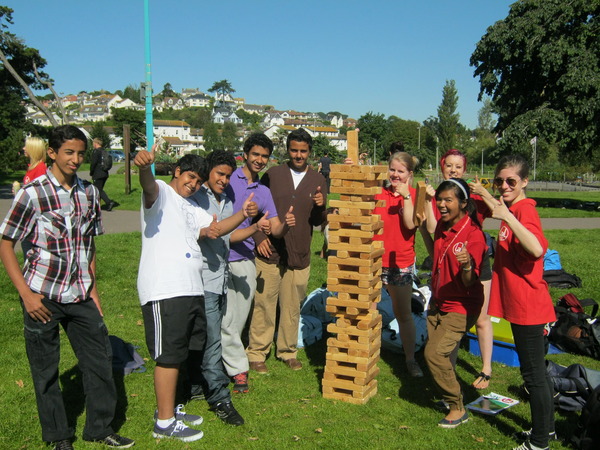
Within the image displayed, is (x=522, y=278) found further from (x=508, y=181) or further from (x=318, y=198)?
(x=318, y=198)

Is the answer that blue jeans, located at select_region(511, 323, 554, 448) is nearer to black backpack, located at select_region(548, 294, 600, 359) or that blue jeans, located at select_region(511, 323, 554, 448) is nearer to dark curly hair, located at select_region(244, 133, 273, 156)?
black backpack, located at select_region(548, 294, 600, 359)

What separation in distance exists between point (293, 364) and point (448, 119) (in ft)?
309

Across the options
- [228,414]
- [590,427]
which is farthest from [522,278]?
[228,414]

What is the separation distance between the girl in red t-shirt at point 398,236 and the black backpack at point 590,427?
1.78 m

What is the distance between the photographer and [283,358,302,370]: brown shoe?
5.83 meters

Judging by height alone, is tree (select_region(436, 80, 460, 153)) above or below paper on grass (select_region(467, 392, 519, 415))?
above

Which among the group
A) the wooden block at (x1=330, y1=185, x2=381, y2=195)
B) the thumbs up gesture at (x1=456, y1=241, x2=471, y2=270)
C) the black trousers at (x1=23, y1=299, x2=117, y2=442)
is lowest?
the black trousers at (x1=23, y1=299, x2=117, y2=442)

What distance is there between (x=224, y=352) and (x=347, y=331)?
115cm

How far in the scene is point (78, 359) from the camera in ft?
13.0

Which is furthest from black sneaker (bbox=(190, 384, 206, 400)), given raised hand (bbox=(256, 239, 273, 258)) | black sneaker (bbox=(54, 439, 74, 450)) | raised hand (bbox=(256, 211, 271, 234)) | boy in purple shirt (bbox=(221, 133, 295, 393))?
raised hand (bbox=(256, 211, 271, 234))

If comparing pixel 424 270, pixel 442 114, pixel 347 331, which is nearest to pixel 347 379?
pixel 347 331

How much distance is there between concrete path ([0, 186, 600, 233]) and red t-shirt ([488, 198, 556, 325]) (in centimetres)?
1066

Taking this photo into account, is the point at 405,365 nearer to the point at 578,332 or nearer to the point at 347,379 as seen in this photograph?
the point at 347,379

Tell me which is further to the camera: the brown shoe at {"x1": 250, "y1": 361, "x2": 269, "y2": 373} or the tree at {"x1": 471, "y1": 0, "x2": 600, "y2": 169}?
the tree at {"x1": 471, "y1": 0, "x2": 600, "y2": 169}
